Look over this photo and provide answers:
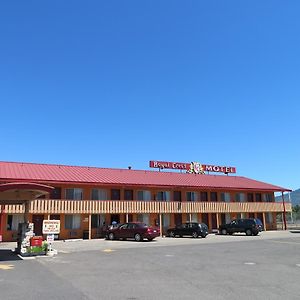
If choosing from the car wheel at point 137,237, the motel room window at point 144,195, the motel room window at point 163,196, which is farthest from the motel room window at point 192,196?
the car wheel at point 137,237

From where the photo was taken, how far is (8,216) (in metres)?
31.3

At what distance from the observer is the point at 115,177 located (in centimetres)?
3781

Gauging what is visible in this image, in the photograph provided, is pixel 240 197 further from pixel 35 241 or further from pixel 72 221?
pixel 35 241

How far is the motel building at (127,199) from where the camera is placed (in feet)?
104

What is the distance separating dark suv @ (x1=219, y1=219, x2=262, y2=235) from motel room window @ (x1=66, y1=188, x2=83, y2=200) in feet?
44.9

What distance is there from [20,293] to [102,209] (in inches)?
982

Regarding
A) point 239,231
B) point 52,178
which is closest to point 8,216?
point 52,178

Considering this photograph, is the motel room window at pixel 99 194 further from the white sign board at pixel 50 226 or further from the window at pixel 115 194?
the white sign board at pixel 50 226

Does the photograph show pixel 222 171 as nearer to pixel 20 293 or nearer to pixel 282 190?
pixel 282 190

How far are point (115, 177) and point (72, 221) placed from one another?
621cm

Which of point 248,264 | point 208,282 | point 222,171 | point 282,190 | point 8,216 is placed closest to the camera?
point 208,282

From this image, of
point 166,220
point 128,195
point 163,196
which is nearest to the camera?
point 128,195

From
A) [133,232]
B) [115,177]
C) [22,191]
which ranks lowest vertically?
[133,232]

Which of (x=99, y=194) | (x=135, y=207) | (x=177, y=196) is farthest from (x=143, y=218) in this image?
(x=99, y=194)
